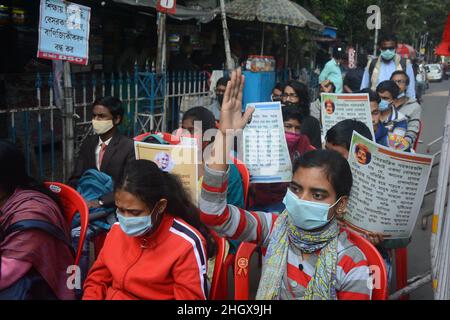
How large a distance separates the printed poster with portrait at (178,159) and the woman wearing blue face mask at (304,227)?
0.81 meters

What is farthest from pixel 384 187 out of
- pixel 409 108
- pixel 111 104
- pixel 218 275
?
pixel 409 108

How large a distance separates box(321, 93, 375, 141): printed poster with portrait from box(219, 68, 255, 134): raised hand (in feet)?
6.23

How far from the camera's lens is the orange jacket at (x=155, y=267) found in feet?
6.77

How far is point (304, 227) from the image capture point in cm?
197

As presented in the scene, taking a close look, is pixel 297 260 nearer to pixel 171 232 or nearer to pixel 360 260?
pixel 360 260

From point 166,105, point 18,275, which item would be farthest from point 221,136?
point 166,105

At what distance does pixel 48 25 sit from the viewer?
11.9 feet

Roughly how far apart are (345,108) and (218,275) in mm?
2007

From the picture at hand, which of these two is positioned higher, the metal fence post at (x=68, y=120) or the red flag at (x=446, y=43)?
the red flag at (x=446, y=43)

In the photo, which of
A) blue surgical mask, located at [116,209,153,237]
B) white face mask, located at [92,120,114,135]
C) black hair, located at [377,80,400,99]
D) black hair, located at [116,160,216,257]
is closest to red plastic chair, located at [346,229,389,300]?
black hair, located at [116,160,216,257]

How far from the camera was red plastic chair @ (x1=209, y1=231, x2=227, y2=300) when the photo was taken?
226 cm

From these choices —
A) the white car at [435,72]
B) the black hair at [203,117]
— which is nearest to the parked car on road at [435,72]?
the white car at [435,72]

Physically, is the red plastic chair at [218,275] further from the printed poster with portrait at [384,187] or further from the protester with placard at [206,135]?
the printed poster with portrait at [384,187]

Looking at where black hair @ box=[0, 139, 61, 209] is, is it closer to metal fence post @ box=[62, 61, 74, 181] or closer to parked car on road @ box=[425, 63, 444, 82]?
metal fence post @ box=[62, 61, 74, 181]
